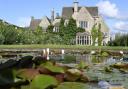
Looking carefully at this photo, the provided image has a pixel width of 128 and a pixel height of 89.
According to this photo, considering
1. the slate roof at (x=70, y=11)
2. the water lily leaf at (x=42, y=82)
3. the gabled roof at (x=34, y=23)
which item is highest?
the slate roof at (x=70, y=11)

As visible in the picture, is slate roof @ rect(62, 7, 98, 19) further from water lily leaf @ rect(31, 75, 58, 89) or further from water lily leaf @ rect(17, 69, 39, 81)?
water lily leaf @ rect(31, 75, 58, 89)

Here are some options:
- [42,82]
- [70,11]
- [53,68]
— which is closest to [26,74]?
[42,82]

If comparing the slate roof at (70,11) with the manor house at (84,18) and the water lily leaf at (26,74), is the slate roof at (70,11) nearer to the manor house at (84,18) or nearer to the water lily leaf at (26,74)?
the manor house at (84,18)

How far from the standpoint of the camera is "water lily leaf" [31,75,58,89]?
4758 mm

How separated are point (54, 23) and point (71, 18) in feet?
25.2

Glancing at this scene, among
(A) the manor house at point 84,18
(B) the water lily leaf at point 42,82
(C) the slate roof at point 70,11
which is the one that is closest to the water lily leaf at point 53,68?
(B) the water lily leaf at point 42,82

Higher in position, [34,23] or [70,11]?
[70,11]

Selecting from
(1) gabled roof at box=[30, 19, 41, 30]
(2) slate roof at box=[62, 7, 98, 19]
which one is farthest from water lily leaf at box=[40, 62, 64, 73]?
(1) gabled roof at box=[30, 19, 41, 30]

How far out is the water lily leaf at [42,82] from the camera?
15.6 ft

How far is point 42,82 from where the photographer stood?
4.83m

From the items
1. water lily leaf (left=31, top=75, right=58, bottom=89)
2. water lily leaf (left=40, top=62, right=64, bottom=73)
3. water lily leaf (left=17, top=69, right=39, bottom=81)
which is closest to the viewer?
water lily leaf (left=31, top=75, right=58, bottom=89)

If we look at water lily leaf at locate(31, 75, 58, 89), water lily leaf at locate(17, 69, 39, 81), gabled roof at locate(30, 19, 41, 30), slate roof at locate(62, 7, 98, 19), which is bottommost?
water lily leaf at locate(31, 75, 58, 89)

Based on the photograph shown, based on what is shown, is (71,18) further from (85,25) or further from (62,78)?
(62,78)

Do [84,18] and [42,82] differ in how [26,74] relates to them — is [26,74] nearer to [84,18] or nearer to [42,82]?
[42,82]
